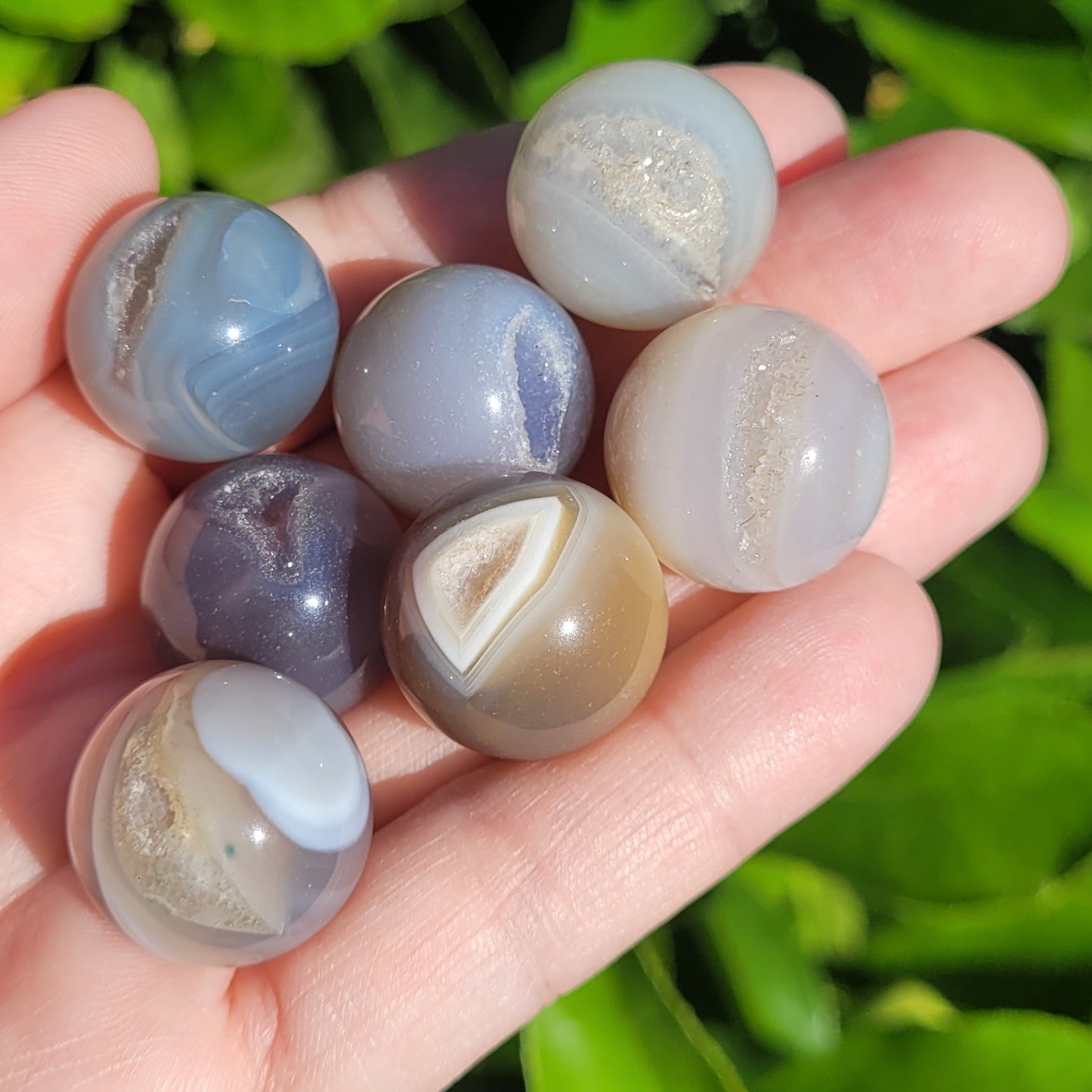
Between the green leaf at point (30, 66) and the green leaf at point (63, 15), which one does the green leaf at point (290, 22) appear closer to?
the green leaf at point (63, 15)

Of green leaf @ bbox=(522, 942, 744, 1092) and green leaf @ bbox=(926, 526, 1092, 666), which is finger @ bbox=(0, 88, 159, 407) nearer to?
green leaf @ bbox=(522, 942, 744, 1092)

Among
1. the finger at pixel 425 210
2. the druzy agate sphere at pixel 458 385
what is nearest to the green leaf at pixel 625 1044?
the druzy agate sphere at pixel 458 385

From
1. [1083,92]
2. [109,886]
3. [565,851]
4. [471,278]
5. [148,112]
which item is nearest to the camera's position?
[109,886]

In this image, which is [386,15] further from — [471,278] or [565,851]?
[565,851]

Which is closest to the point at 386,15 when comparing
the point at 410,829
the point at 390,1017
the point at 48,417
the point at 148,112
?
the point at 148,112

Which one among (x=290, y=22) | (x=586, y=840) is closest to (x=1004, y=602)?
(x=586, y=840)

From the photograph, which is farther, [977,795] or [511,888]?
[977,795]

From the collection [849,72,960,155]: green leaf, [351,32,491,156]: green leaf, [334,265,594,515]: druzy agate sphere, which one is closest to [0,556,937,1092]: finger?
[334,265,594,515]: druzy agate sphere

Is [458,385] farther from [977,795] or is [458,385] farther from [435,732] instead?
[977,795]
